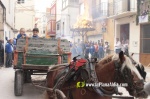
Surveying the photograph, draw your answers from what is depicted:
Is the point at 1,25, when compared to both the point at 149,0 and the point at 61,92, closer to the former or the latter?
the point at 149,0

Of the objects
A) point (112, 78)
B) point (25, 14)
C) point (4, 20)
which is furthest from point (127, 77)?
point (25, 14)

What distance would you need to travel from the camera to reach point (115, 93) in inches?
134

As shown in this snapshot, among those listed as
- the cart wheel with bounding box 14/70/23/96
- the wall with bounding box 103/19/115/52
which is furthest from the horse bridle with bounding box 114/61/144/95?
the wall with bounding box 103/19/115/52

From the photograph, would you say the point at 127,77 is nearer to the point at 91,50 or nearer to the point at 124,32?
the point at 91,50

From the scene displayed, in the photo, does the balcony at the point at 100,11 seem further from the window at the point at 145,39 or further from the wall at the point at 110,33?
the window at the point at 145,39

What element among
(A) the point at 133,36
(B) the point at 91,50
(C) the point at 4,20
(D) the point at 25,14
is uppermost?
(D) the point at 25,14

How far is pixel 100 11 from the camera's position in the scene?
25406 millimetres

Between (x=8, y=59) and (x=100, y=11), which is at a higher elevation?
(x=100, y=11)

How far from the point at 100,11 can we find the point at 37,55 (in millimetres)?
19362

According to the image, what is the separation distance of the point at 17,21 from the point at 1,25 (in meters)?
24.2

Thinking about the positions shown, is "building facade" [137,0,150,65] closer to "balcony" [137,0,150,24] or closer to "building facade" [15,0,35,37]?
"balcony" [137,0,150,24]

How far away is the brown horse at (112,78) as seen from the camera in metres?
2.92

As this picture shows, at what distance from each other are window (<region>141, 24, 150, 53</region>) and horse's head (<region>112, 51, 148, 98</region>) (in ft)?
48.9

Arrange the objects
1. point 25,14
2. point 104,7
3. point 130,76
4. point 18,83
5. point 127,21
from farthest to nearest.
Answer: point 25,14 → point 104,7 → point 127,21 → point 18,83 → point 130,76
